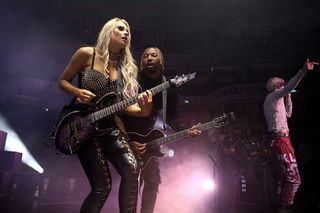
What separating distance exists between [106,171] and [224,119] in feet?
10.1

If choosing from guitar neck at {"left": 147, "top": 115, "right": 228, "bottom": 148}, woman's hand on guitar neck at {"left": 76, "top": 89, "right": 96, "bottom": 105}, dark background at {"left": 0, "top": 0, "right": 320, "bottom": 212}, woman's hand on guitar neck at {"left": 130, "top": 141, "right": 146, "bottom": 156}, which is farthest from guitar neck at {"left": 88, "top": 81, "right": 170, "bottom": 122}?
dark background at {"left": 0, "top": 0, "right": 320, "bottom": 212}

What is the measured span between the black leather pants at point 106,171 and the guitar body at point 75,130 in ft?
0.21

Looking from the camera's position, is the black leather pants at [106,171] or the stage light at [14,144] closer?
the black leather pants at [106,171]

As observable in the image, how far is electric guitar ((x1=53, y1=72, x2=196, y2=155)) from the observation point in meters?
2.30

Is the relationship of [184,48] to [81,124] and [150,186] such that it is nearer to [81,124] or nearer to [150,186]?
[150,186]

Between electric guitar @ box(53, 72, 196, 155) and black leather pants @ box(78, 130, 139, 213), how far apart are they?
0.07 metres

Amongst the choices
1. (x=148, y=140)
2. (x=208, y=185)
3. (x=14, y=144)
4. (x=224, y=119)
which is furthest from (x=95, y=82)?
(x=14, y=144)

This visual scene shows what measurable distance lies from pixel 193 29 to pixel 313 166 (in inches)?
673

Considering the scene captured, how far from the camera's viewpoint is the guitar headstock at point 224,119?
4.84 meters

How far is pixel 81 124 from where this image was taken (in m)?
2.33

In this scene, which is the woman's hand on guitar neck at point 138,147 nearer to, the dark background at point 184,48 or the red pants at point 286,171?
the red pants at point 286,171

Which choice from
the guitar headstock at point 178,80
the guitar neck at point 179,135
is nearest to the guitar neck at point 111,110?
the guitar headstock at point 178,80

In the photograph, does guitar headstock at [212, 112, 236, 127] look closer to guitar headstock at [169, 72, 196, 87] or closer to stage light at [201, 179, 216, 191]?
guitar headstock at [169, 72, 196, 87]

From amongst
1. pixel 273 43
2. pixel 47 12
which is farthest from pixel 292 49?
pixel 47 12
